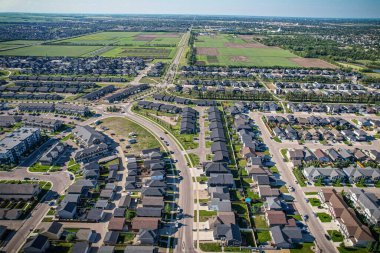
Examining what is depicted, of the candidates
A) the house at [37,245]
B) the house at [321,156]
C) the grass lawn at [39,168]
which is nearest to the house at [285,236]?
the house at [321,156]

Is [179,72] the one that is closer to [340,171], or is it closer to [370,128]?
[370,128]

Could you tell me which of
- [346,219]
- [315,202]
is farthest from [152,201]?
[346,219]

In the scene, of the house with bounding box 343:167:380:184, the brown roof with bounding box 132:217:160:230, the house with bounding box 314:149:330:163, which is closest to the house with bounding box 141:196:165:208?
the brown roof with bounding box 132:217:160:230

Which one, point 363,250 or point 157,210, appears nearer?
point 363,250

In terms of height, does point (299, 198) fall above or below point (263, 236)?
above

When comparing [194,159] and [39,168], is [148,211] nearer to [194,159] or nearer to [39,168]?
[194,159]

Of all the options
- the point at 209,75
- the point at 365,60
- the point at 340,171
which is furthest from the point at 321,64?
the point at 340,171

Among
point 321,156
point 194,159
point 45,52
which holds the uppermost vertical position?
point 45,52

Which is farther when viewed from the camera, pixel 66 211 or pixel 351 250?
pixel 66 211
